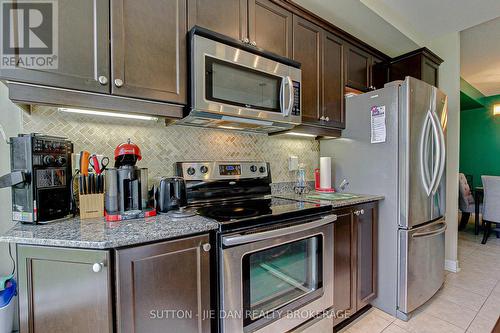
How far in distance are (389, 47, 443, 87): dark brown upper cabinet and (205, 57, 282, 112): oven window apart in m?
1.79

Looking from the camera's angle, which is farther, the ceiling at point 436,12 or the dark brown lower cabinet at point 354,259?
the ceiling at point 436,12

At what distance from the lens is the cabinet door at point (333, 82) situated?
81.0 inches

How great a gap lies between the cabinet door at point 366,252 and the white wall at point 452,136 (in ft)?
4.92

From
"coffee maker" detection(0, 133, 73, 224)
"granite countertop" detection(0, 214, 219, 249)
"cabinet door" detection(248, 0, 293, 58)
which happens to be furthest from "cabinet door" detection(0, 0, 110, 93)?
"cabinet door" detection(248, 0, 293, 58)

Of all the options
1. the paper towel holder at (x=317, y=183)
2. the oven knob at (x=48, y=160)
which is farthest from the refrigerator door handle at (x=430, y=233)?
the oven knob at (x=48, y=160)

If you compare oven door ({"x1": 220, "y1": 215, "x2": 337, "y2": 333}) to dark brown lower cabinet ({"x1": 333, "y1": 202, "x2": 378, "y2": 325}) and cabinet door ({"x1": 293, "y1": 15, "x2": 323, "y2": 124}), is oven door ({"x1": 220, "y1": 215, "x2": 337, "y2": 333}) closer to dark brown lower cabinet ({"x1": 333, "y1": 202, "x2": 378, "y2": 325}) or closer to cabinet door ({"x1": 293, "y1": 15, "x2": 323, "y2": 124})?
dark brown lower cabinet ({"x1": 333, "y1": 202, "x2": 378, "y2": 325})

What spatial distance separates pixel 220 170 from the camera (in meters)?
1.67

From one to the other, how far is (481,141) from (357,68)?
5331mm

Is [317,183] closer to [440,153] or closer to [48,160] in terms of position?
[440,153]

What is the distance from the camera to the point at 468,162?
5.66 meters

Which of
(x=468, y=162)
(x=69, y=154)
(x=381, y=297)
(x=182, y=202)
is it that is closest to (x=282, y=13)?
(x=182, y=202)

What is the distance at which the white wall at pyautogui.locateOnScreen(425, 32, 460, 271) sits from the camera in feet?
8.85

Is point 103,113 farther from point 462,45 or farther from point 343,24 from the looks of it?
point 462,45

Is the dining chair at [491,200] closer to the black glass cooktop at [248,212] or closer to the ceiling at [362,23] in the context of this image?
the ceiling at [362,23]
